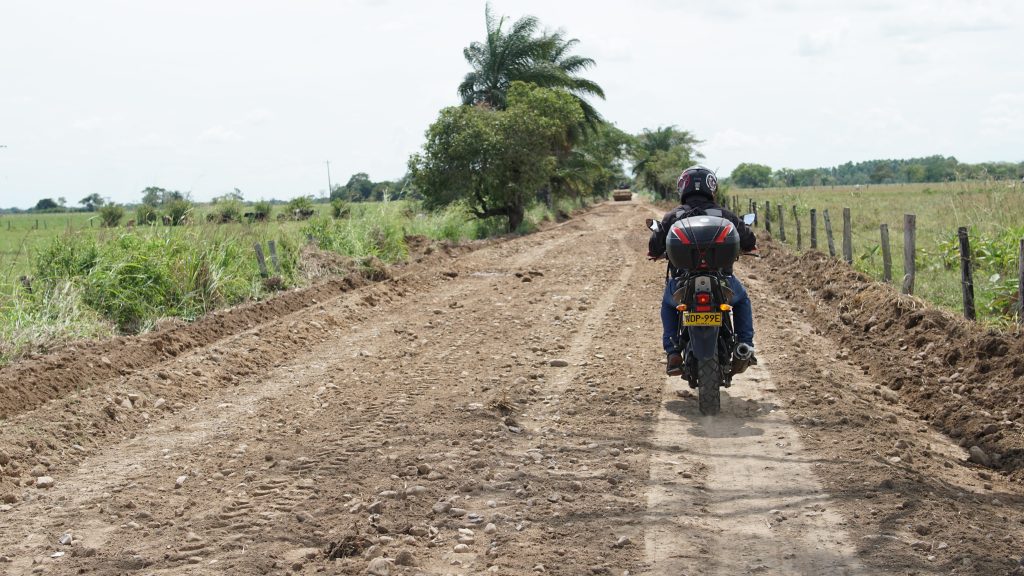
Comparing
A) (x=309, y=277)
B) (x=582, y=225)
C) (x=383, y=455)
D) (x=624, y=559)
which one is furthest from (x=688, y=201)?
(x=582, y=225)

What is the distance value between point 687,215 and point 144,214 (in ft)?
33.0

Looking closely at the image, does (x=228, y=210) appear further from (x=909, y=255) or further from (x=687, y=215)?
(x=687, y=215)

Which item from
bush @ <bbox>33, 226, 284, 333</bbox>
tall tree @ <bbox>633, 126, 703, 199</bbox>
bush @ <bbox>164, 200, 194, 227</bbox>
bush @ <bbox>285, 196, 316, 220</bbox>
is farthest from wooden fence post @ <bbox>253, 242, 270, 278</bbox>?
tall tree @ <bbox>633, 126, 703, 199</bbox>

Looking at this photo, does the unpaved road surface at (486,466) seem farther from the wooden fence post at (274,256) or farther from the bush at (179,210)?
the wooden fence post at (274,256)

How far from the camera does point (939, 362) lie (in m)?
8.52

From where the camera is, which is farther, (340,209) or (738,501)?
(340,209)

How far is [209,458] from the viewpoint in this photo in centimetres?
625

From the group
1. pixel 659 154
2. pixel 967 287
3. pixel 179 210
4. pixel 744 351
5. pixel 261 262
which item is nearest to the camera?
pixel 744 351

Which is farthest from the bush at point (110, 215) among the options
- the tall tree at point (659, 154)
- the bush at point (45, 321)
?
the tall tree at point (659, 154)

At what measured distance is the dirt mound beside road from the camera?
6527 mm

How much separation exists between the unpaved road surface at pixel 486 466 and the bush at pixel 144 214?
4801mm

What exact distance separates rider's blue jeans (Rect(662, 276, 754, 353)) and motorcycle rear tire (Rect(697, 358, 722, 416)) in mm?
412

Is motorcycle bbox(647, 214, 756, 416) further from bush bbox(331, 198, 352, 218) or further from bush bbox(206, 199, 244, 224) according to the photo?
bush bbox(331, 198, 352, 218)

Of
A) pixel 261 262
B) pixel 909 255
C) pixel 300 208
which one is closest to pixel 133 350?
pixel 261 262
